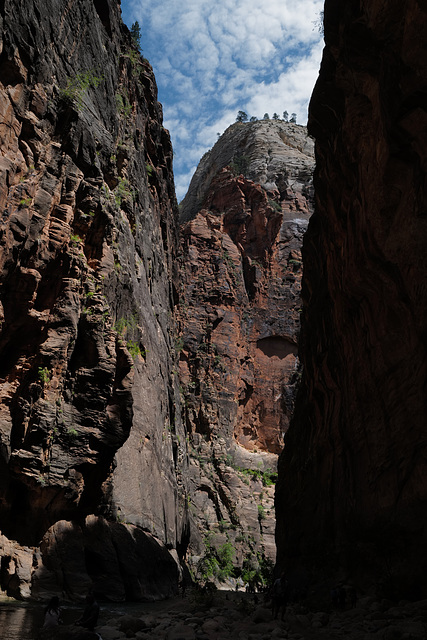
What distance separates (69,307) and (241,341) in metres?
38.4

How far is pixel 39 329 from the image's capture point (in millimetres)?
16000

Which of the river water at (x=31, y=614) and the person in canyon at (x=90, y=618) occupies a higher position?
the person in canyon at (x=90, y=618)

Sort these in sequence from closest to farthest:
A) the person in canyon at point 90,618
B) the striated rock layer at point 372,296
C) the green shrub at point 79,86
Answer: the person in canyon at point 90,618, the striated rock layer at point 372,296, the green shrub at point 79,86

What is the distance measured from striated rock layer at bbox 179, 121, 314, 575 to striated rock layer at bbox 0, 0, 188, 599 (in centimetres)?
1689

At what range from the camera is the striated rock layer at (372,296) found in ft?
36.6

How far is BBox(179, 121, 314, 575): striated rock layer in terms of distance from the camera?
41438 millimetres

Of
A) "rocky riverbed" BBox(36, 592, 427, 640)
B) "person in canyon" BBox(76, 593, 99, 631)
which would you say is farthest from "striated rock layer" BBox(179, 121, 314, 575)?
"person in canyon" BBox(76, 593, 99, 631)

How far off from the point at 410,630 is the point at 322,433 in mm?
10933

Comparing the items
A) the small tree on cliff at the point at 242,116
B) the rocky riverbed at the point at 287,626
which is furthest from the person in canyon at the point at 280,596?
the small tree on cliff at the point at 242,116

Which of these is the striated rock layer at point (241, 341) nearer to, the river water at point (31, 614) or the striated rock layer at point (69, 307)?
the striated rock layer at point (69, 307)

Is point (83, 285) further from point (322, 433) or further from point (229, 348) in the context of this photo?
point (229, 348)

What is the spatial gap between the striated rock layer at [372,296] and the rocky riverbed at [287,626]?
1.43m

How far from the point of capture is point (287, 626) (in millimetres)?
11523

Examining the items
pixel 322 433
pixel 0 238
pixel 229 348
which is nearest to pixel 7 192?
pixel 0 238
